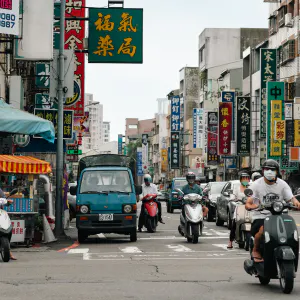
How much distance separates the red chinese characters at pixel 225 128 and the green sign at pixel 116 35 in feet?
164

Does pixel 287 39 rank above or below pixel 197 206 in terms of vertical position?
above

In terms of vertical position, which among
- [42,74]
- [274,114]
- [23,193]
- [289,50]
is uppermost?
[289,50]

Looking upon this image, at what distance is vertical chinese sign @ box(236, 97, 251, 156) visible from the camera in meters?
73.9

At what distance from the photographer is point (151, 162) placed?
177 meters

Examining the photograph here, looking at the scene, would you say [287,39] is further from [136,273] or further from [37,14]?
[136,273]

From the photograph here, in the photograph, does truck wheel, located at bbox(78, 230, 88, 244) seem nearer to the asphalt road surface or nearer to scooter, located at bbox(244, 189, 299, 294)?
the asphalt road surface

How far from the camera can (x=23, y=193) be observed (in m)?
21.4

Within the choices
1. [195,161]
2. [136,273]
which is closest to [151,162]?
[195,161]

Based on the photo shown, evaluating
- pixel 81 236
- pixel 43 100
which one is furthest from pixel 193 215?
pixel 43 100

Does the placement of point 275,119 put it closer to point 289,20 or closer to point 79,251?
point 289,20

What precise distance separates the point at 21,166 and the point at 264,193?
967cm

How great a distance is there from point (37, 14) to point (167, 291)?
57.6 feet

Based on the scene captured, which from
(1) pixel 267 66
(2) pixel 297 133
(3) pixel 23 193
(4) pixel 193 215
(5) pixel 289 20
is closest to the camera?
(3) pixel 23 193

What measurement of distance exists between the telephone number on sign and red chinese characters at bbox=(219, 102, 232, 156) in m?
51.1
